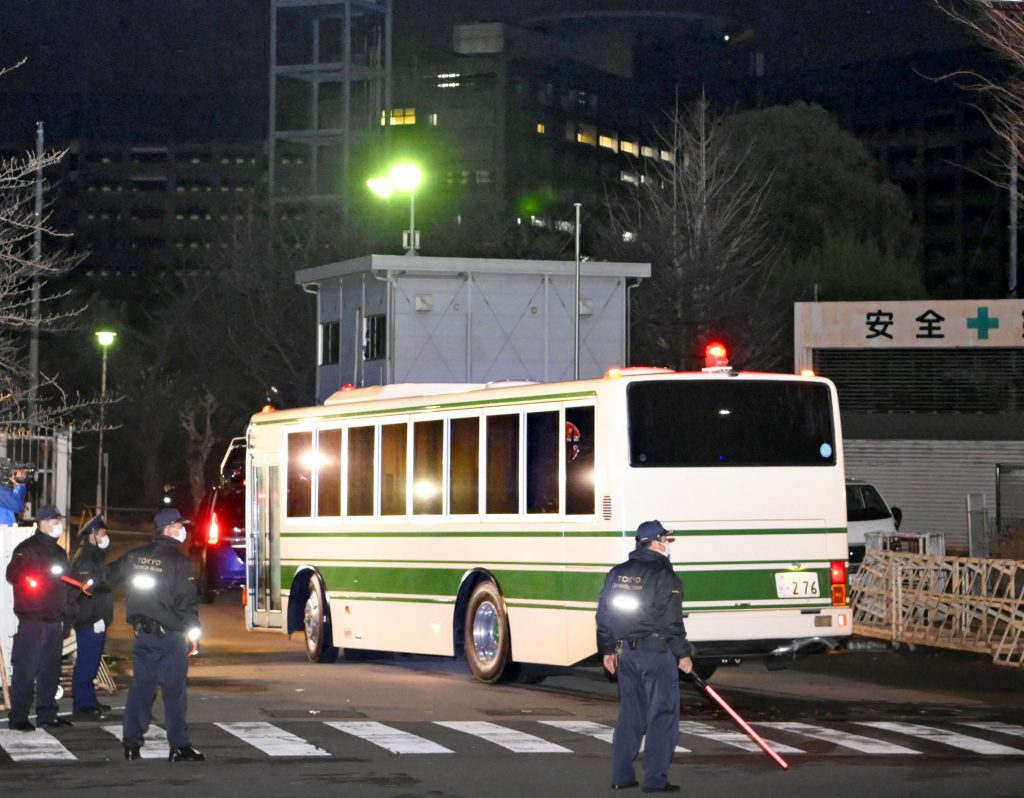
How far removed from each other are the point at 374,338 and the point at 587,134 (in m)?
116

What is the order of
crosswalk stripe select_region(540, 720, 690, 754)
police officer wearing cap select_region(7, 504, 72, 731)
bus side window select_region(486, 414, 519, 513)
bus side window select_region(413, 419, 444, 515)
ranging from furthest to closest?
bus side window select_region(413, 419, 444, 515), bus side window select_region(486, 414, 519, 513), police officer wearing cap select_region(7, 504, 72, 731), crosswalk stripe select_region(540, 720, 690, 754)

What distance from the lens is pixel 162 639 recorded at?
12.2 metres

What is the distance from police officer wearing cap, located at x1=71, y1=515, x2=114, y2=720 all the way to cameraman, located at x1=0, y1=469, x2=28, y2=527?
7.72ft

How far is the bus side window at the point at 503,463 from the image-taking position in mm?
17609

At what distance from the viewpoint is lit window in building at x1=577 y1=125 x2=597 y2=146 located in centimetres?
15950

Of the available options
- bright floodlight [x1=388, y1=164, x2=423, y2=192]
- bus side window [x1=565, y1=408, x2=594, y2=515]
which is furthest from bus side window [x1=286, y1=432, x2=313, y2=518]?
bright floodlight [x1=388, y1=164, x2=423, y2=192]

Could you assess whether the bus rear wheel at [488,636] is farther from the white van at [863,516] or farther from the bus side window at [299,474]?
the white van at [863,516]

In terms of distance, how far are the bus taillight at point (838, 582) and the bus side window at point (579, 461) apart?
2.26 meters

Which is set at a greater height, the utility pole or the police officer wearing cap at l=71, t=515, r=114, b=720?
the utility pole

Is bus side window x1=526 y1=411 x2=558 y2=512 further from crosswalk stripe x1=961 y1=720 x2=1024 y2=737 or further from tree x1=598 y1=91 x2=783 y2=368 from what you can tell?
tree x1=598 y1=91 x2=783 y2=368

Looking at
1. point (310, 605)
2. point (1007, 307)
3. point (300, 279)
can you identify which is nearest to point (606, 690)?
point (310, 605)

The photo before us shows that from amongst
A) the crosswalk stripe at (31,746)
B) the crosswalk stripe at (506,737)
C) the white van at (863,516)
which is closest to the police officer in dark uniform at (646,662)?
the crosswalk stripe at (506,737)

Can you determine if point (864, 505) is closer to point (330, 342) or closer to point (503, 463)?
point (503, 463)

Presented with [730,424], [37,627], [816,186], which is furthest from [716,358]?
[816,186]
